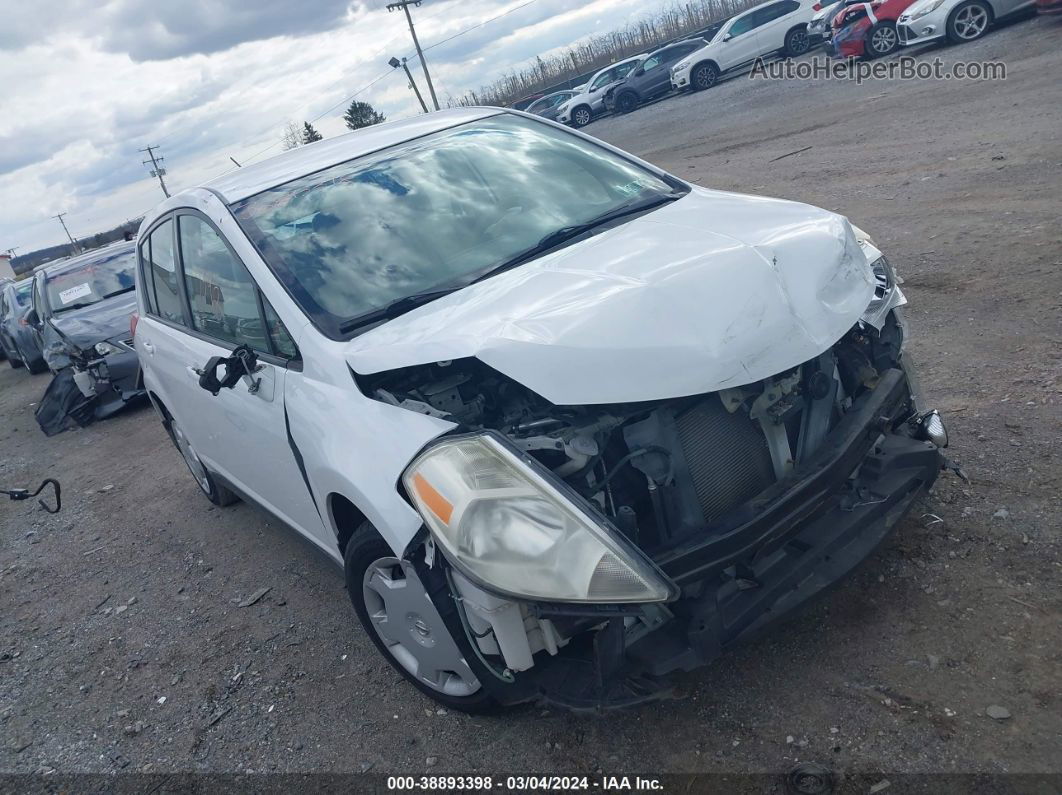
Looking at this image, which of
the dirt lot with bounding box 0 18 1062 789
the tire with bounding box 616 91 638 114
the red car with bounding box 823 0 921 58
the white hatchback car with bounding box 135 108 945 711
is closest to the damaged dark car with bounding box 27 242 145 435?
the dirt lot with bounding box 0 18 1062 789

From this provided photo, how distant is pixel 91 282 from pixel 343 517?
9.32 meters

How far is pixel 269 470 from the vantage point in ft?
12.1

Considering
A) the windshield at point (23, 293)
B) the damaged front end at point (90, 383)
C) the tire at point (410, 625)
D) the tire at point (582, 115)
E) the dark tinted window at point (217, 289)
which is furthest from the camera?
the tire at point (582, 115)

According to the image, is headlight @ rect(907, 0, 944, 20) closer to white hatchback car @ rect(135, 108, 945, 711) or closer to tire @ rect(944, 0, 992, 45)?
tire @ rect(944, 0, 992, 45)

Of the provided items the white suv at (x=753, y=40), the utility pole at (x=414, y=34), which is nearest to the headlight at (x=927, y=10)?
the white suv at (x=753, y=40)

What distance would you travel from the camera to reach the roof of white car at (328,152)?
381cm

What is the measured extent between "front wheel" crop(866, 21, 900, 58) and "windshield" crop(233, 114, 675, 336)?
16.4 metres

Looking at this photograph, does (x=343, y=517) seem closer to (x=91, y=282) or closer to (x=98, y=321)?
(x=98, y=321)

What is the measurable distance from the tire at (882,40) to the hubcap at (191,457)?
17.0 metres

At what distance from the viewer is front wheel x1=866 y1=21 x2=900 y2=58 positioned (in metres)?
17.5

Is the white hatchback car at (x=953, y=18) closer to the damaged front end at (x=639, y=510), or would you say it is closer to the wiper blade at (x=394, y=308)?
the damaged front end at (x=639, y=510)

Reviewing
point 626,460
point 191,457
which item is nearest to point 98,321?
point 191,457

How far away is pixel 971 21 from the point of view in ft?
50.7

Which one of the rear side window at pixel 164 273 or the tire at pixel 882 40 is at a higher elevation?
the rear side window at pixel 164 273
